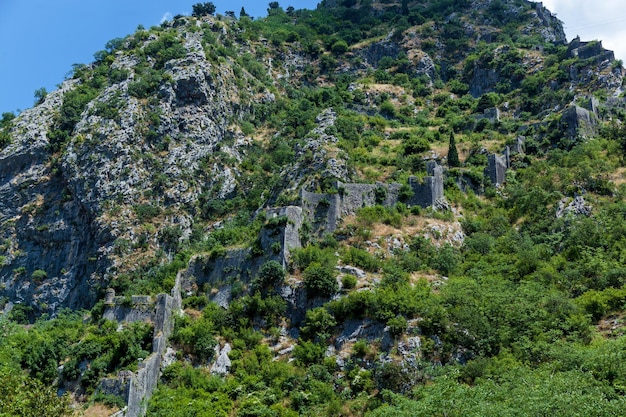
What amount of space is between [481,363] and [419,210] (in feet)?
53.2

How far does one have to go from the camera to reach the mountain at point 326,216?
33.0 metres

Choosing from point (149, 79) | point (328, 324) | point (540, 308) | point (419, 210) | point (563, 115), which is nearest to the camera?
point (540, 308)

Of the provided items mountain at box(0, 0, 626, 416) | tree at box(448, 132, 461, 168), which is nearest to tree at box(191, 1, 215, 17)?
mountain at box(0, 0, 626, 416)

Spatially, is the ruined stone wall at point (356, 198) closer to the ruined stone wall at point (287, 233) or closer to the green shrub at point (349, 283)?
the ruined stone wall at point (287, 233)

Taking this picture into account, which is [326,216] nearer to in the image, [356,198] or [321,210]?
[321,210]

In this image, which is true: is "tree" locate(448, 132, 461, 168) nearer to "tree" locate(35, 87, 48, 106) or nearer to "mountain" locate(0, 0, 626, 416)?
"mountain" locate(0, 0, 626, 416)

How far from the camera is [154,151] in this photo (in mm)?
57031

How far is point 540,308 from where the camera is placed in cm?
3341

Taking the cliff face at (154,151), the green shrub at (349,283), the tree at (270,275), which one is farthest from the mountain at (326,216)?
the green shrub at (349,283)

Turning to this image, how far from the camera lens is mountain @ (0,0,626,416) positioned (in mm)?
33031

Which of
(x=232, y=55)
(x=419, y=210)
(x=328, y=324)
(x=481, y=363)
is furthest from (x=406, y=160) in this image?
(x=232, y=55)

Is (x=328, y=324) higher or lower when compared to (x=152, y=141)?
lower

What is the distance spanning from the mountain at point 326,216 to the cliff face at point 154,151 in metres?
0.22

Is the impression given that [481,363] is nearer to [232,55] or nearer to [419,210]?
[419,210]
